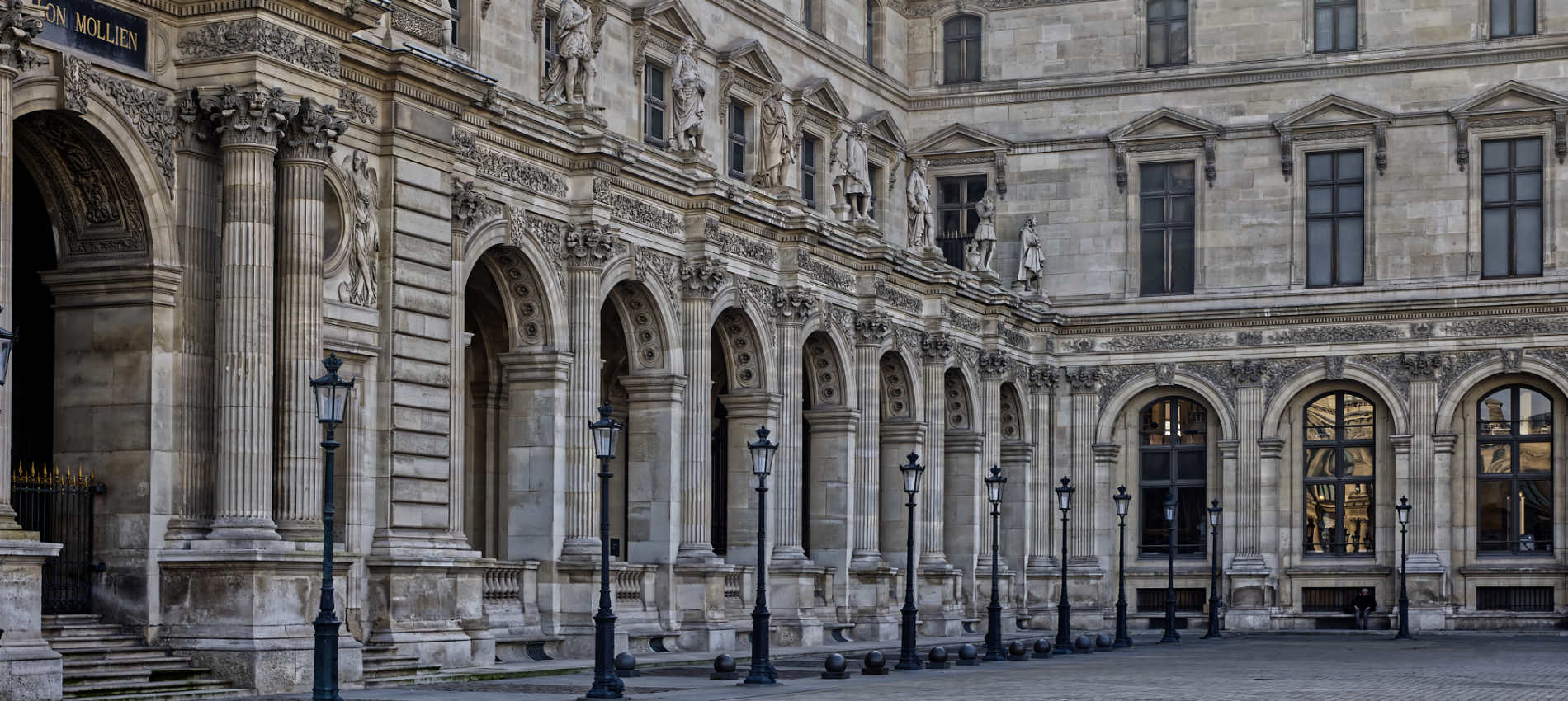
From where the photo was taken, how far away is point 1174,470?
61.2m

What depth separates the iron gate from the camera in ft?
87.5

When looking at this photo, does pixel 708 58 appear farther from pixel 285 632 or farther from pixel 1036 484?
pixel 285 632

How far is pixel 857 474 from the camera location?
166ft

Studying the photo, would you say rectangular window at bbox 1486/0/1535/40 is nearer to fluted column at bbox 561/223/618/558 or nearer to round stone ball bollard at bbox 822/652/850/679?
fluted column at bbox 561/223/618/558

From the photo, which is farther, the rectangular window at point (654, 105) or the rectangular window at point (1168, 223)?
the rectangular window at point (1168, 223)

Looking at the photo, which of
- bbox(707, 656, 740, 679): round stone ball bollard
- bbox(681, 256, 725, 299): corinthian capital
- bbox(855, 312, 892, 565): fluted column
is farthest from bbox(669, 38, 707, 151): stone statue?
bbox(707, 656, 740, 679): round stone ball bollard

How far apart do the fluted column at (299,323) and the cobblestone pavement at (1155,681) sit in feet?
8.13

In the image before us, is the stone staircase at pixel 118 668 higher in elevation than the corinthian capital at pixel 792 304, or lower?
lower

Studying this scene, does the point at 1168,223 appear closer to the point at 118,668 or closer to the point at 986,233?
the point at 986,233

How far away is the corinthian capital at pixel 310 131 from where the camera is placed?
1109 inches

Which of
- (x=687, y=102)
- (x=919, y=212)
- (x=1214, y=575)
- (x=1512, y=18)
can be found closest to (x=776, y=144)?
(x=687, y=102)

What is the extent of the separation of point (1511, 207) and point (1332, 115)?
16.5ft

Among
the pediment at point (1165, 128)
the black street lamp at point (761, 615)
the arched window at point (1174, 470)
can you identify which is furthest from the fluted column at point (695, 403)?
the arched window at point (1174, 470)

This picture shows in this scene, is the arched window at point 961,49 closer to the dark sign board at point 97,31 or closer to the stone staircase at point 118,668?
the dark sign board at point 97,31
